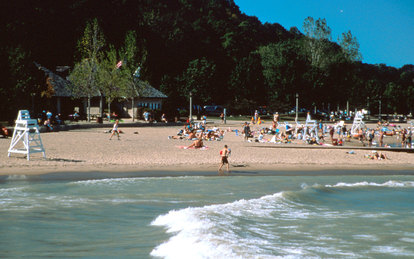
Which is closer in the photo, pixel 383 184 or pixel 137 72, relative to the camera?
pixel 383 184

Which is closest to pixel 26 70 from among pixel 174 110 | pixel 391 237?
pixel 174 110

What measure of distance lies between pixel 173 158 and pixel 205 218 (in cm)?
1035

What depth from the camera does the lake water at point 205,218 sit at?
30.1 feet

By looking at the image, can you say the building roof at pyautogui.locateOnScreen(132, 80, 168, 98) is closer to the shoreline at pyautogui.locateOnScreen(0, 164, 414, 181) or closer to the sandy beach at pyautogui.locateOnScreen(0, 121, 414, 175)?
the sandy beach at pyautogui.locateOnScreen(0, 121, 414, 175)

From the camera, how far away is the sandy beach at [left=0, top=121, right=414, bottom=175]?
1839cm

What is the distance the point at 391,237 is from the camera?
10.7 meters

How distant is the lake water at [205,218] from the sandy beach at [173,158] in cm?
213

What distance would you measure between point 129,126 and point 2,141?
59.3ft

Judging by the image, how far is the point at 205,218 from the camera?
10953mm

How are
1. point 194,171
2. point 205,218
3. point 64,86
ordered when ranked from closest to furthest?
point 205,218 → point 194,171 → point 64,86

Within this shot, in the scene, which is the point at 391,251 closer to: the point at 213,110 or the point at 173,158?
the point at 173,158

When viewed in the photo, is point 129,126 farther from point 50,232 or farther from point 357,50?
point 357,50

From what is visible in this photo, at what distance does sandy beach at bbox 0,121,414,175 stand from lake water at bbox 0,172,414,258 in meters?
2.13

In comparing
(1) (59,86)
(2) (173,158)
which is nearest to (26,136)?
(2) (173,158)
